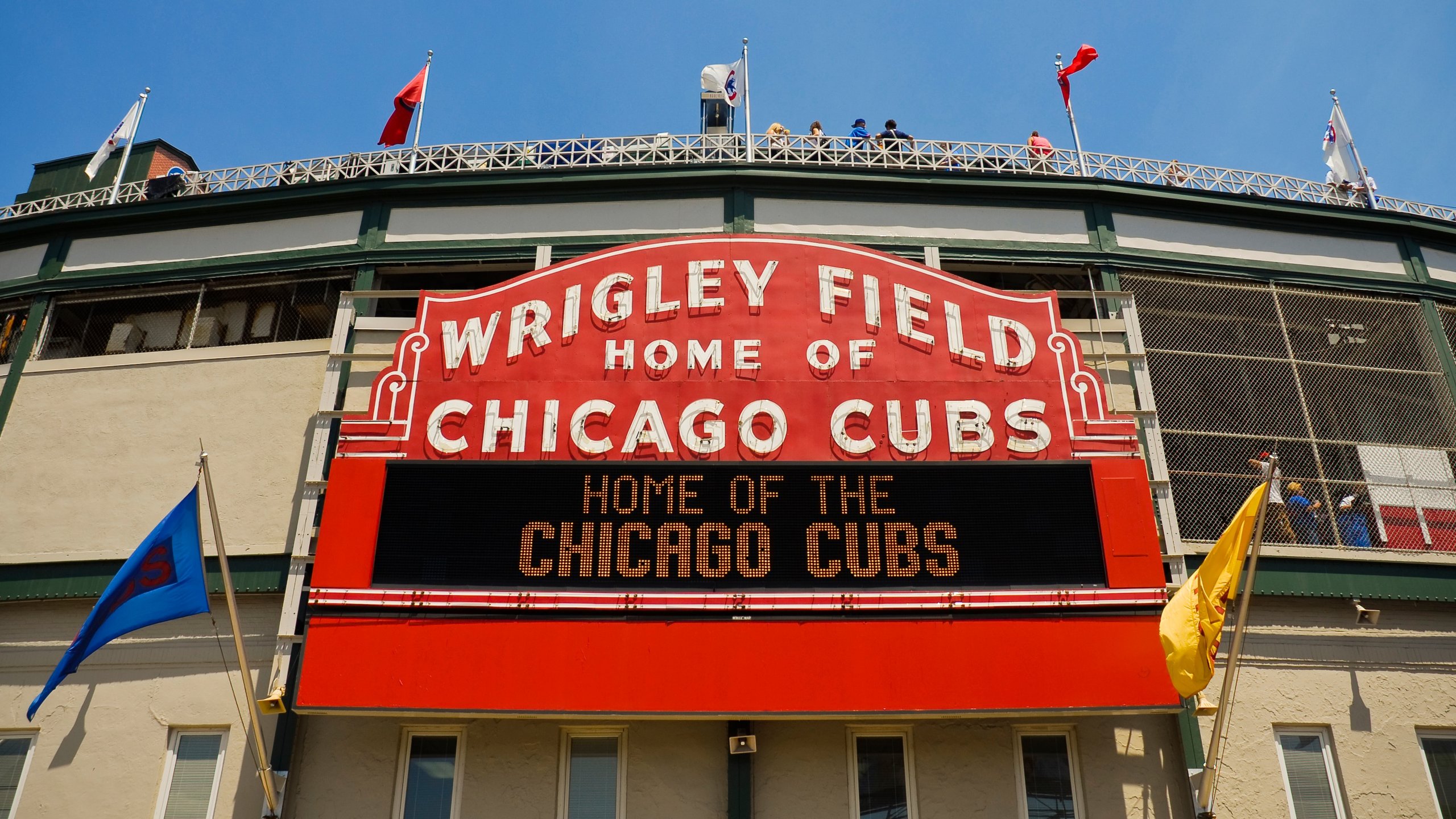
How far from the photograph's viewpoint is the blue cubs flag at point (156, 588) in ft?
38.9

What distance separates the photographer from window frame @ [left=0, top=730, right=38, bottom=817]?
42.1 ft

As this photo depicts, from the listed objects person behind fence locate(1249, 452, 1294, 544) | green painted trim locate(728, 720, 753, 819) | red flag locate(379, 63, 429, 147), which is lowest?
green painted trim locate(728, 720, 753, 819)

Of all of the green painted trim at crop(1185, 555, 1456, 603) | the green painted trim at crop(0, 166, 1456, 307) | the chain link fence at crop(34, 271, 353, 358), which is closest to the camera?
the green painted trim at crop(1185, 555, 1456, 603)

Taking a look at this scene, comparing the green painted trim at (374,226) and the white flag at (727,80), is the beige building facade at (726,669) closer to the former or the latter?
the green painted trim at (374,226)

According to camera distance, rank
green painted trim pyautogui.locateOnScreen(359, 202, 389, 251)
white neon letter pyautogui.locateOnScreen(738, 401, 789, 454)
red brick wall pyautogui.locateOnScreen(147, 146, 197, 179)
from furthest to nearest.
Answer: red brick wall pyautogui.locateOnScreen(147, 146, 197, 179), green painted trim pyautogui.locateOnScreen(359, 202, 389, 251), white neon letter pyautogui.locateOnScreen(738, 401, 789, 454)

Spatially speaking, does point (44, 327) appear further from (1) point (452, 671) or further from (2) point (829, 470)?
(2) point (829, 470)

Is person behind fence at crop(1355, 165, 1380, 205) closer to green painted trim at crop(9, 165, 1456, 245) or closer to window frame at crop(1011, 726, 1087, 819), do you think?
green painted trim at crop(9, 165, 1456, 245)

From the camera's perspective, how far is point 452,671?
38.3ft

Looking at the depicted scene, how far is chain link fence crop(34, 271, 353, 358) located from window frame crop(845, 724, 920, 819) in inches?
377

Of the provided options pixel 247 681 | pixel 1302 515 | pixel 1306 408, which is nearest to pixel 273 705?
pixel 247 681

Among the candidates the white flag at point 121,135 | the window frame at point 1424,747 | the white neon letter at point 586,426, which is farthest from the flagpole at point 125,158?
the window frame at point 1424,747

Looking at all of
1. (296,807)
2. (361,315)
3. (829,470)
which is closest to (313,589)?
(296,807)

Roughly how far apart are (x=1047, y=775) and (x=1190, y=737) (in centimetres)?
169

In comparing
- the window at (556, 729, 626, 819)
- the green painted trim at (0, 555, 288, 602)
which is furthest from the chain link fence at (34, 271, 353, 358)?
the window at (556, 729, 626, 819)
